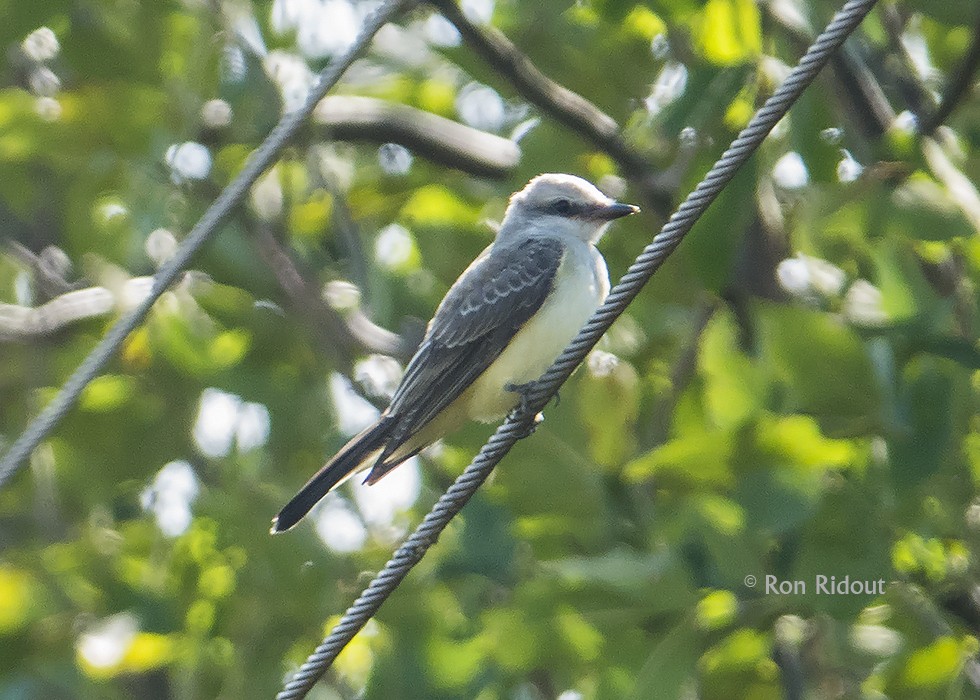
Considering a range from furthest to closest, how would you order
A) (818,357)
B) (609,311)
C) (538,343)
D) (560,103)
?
(560,103) < (538,343) < (818,357) < (609,311)

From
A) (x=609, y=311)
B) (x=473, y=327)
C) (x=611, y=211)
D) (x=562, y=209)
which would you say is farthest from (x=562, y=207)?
(x=609, y=311)

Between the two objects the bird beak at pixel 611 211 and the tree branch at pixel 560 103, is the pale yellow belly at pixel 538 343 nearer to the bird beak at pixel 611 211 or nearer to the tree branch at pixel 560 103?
the bird beak at pixel 611 211

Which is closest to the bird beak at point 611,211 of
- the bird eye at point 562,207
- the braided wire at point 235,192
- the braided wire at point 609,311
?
the bird eye at point 562,207

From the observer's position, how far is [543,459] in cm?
398

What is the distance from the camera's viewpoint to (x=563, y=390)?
13.8ft

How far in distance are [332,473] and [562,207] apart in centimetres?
127

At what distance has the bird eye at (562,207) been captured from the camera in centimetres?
453

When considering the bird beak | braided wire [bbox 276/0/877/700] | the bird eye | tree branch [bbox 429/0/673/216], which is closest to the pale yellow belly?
the bird beak

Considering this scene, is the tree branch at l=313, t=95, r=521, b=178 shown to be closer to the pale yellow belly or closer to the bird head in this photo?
Result: the bird head

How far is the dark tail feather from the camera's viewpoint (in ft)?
12.3

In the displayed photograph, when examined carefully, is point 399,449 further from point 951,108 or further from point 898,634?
point 951,108

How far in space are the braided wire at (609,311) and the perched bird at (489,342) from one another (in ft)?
2.75

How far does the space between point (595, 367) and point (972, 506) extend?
1.18m

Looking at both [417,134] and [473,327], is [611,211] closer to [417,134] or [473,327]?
[473,327]
